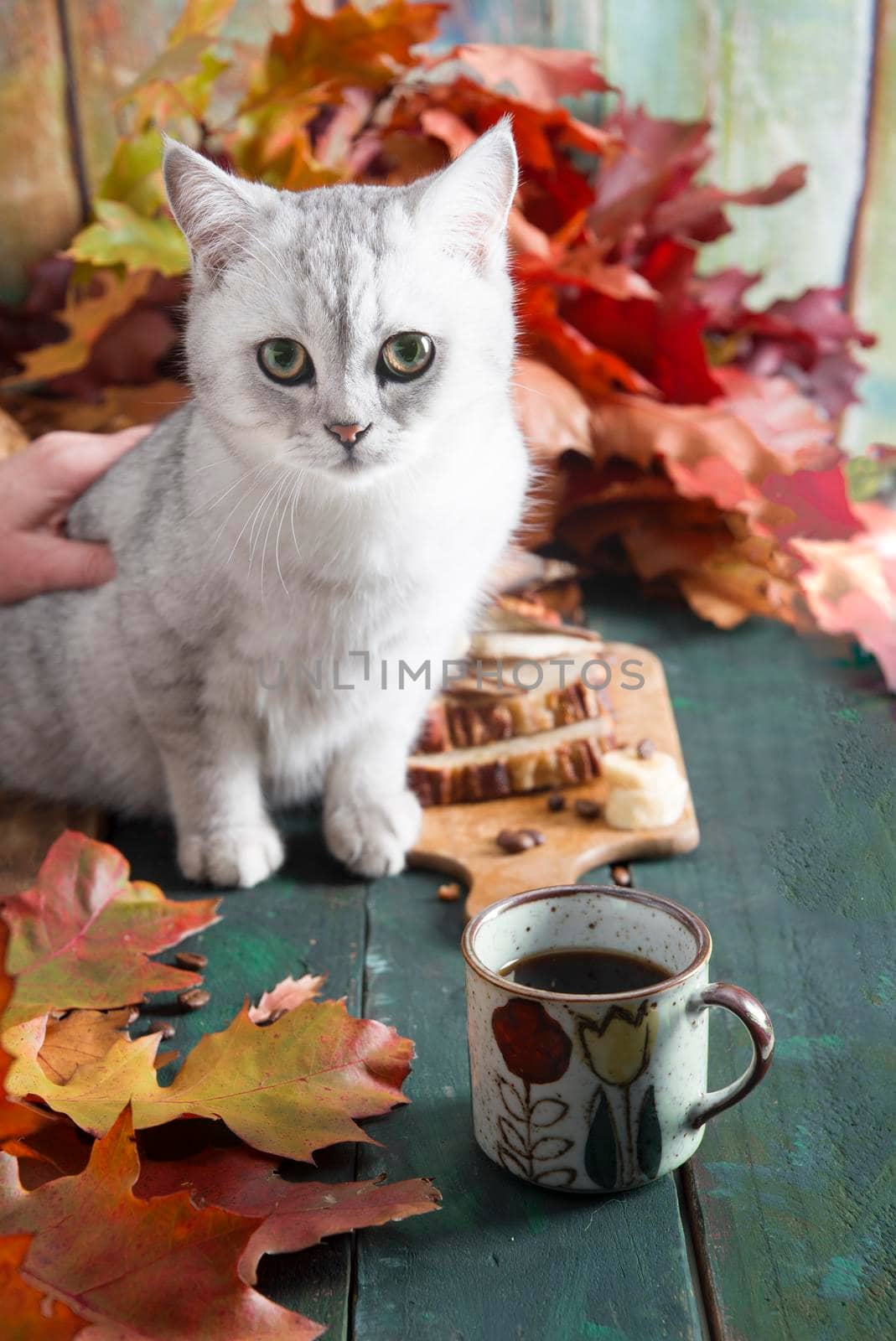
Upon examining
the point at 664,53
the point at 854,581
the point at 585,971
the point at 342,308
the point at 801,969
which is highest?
the point at 342,308

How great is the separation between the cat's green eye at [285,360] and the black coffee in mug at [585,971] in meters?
0.48

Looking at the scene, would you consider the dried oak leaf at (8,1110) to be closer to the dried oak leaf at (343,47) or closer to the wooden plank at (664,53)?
the dried oak leaf at (343,47)

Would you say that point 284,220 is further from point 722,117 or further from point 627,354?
point 722,117

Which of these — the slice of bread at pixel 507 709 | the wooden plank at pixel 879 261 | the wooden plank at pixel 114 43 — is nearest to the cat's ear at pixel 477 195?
the slice of bread at pixel 507 709

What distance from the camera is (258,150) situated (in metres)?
1.73

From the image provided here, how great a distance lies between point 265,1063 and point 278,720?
42 cm

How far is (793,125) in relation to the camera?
79.5 inches

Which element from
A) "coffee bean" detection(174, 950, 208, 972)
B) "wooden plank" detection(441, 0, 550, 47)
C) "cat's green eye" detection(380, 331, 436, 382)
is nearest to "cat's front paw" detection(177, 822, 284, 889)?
"coffee bean" detection(174, 950, 208, 972)

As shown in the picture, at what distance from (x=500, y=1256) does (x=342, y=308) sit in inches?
25.9

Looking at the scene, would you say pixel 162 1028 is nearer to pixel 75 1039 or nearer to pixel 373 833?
pixel 75 1039

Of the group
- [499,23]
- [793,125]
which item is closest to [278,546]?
[499,23]

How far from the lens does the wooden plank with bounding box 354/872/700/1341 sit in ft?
2.16

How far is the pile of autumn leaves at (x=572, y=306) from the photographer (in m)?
1.59

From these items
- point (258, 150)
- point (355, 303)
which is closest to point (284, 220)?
point (355, 303)
